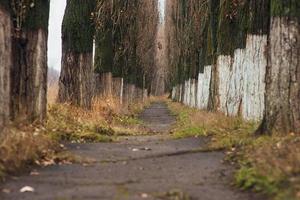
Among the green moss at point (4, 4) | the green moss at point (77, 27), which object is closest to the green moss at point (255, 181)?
the green moss at point (4, 4)

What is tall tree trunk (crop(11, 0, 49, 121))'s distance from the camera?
11633mm

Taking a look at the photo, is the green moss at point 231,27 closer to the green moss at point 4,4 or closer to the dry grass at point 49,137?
the dry grass at point 49,137

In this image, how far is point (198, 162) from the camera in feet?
30.8

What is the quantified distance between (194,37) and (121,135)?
18641mm

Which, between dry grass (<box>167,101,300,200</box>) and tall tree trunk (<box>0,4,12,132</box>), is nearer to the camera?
dry grass (<box>167,101,300,200</box>)

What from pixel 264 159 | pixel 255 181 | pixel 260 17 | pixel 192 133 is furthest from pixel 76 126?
pixel 255 181

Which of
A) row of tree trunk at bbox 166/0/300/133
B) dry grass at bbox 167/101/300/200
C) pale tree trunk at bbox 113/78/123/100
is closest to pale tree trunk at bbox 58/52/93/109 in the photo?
row of tree trunk at bbox 166/0/300/133

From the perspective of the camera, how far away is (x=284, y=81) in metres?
9.96

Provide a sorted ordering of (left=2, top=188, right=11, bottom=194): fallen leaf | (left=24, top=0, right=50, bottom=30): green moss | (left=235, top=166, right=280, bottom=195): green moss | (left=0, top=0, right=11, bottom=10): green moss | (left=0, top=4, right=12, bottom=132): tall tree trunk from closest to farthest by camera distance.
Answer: (left=235, top=166, right=280, bottom=195): green moss < (left=2, top=188, right=11, bottom=194): fallen leaf < (left=0, top=4, right=12, bottom=132): tall tree trunk < (left=0, top=0, right=11, bottom=10): green moss < (left=24, top=0, right=50, bottom=30): green moss

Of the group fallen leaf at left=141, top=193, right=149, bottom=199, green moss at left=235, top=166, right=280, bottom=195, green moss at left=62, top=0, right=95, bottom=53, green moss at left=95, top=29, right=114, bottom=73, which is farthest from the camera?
green moss at left=95, top=29, right=114, bottom=73

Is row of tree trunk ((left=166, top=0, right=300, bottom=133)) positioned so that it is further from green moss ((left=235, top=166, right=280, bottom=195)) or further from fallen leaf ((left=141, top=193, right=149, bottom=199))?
fallen leaf ((left=141, top=193, right=149, bottom=199))

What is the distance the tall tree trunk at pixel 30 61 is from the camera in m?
11.6

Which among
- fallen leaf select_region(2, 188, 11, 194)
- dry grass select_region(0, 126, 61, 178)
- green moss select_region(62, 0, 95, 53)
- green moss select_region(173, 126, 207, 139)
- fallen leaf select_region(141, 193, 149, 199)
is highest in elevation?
green moss select_region(62, 0, 95, 53)

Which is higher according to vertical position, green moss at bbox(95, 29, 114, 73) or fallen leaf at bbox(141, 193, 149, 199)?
green moss at bbox(95, 29, 114, 73)
